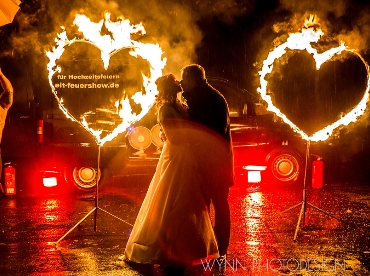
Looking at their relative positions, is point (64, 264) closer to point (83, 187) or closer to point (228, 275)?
point (228, 275)

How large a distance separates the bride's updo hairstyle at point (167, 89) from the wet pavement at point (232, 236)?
1855mm

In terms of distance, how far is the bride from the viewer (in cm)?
569

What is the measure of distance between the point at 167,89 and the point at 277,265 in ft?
7.76

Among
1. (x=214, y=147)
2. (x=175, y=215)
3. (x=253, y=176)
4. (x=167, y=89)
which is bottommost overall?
(x=175, y=215)

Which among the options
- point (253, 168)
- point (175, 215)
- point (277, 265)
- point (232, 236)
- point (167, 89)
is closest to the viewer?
point (175, 215)

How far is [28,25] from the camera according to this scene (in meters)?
14.6

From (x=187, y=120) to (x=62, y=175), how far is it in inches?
252

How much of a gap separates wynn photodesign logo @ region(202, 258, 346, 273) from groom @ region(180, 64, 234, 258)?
0.19m

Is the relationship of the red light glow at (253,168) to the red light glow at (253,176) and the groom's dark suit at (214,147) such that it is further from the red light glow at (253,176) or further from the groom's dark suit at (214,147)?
the groom's dark suit at (214,147)

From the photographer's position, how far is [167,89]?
5.89m

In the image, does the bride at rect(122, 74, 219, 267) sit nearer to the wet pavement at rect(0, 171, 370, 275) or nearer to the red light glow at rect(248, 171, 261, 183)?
the wet pavement at rect(0, 171, 370, 275)

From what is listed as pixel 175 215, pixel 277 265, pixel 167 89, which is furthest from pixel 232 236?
pixel 167 89

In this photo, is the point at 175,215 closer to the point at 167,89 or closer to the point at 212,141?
the point at 212,141

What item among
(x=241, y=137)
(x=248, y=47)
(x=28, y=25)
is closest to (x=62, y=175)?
(x=241, y=137)
